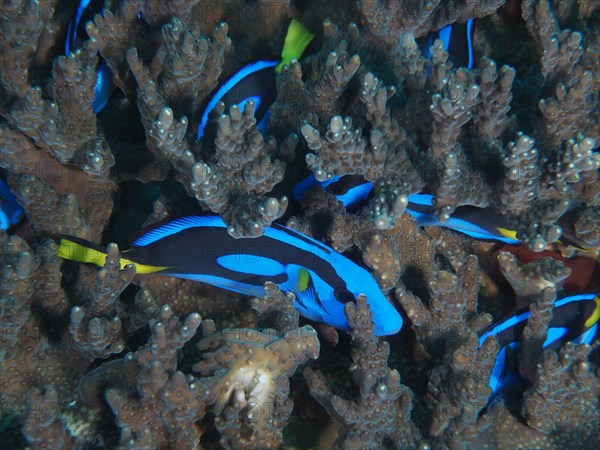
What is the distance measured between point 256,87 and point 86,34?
0.96 m

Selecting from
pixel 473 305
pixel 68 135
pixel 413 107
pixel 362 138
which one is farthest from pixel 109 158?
pixel 473 305

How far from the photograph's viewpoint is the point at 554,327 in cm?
249

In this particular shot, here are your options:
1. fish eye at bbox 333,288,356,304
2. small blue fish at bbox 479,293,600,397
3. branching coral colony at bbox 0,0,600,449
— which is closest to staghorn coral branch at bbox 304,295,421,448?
branching coral colony at bbox 0,0,600,449

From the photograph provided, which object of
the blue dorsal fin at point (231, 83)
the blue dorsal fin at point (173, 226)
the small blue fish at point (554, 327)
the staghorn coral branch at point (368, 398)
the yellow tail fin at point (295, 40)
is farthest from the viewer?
the yellow tail fin at point (295, 40)

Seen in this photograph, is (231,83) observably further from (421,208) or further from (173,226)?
(421,208)

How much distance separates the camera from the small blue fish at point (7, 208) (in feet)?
8.11

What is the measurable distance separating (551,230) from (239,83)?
181cm

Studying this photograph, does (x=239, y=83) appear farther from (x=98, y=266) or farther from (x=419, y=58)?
(x=98, y=266)

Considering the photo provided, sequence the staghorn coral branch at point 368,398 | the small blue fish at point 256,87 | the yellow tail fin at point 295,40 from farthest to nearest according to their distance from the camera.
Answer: the yellow tail fin at point 295,40 → the small blue fish at point 256,87 → the staghorn coral branch at point 368,398

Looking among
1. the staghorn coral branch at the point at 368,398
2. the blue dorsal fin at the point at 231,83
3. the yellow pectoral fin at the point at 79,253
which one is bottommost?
the staghorn coral branch at the point at 368,398

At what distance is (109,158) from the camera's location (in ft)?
7.68

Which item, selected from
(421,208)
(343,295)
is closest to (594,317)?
(421,208)

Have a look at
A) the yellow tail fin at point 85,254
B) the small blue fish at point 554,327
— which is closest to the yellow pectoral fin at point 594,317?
the small blue fish at point 554,327

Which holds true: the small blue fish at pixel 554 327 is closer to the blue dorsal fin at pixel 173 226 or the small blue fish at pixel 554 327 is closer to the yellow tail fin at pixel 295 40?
the blue dorsal fin at pixel 173 226
